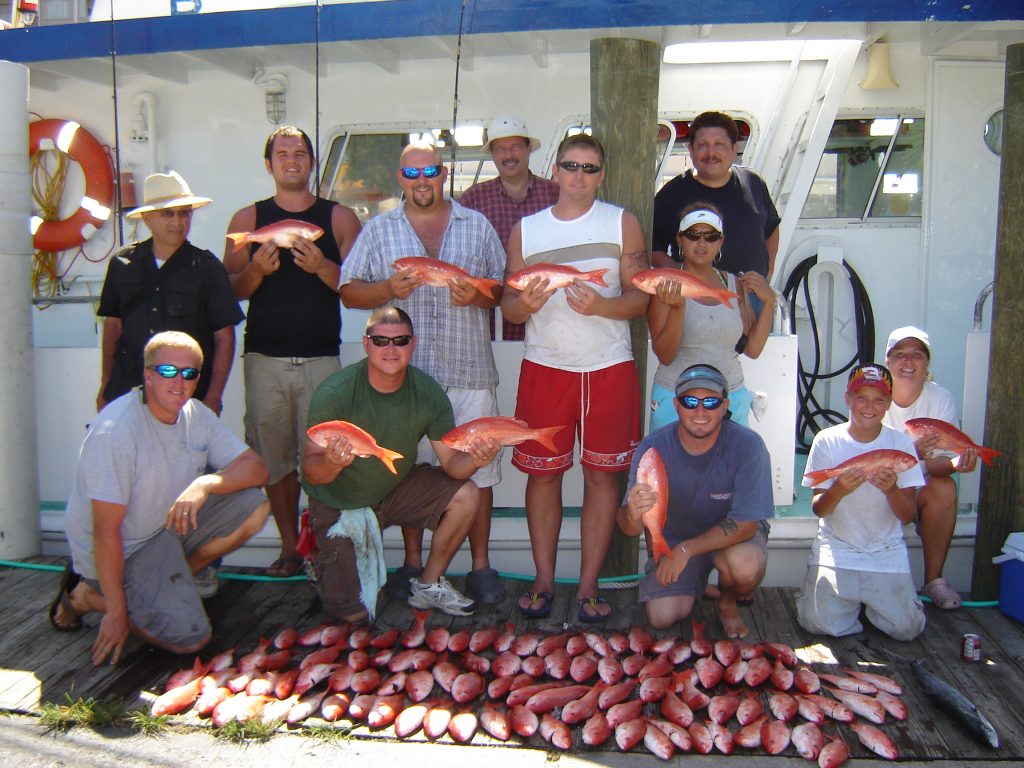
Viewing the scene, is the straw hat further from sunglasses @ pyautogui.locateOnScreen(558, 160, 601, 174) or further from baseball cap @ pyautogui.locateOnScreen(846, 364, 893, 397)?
baseball cap @ pyautogui.locateOnScreen(846, 364, 893, 397)

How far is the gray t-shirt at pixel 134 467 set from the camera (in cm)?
380

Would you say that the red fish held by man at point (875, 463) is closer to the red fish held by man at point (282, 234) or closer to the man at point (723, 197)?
the man at point (723, 197)

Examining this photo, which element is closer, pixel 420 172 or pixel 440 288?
pixel 420 172

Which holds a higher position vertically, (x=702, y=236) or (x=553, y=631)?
(x=702, y=236)

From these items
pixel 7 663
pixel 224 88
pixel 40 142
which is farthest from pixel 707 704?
pixel 40 142

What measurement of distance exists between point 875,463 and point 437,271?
2.10 metres

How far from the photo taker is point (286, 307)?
15.2ft

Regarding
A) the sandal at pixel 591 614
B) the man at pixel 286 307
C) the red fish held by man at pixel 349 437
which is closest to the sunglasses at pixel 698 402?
the sandal at pixel 591 614

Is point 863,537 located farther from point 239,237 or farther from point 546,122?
point 546,122

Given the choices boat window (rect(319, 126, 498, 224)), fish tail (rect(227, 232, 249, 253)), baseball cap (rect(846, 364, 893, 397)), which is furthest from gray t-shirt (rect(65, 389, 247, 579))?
baseball cap (rect(846, 364, 893, 397))

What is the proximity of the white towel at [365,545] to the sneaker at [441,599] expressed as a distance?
21 cm

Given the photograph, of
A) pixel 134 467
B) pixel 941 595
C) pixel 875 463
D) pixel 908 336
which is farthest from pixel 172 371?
pixel 941 595

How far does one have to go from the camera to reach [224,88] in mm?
6734

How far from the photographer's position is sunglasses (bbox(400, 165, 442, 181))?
4.21 meters
